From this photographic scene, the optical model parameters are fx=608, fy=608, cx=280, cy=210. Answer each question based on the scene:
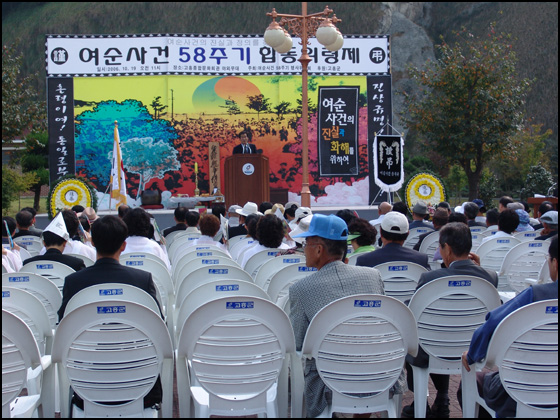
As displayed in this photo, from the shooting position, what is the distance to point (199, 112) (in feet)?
56.0

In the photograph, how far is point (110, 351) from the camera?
229 cm

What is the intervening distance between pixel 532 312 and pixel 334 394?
31.9 inches

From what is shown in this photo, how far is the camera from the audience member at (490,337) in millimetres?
2375

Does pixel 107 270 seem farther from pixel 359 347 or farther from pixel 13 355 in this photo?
pixel 359 347

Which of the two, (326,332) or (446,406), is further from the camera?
(446,406)

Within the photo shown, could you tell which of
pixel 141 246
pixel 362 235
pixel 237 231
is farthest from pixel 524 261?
pixel 237 231

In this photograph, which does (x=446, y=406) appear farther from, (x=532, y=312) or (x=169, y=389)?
(x=169, y=389)

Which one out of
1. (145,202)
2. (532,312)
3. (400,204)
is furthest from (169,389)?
(145,202)

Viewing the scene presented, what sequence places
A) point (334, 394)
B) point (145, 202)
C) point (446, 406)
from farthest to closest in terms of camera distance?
point (145, 202), point (446, 406), point (334, 394)

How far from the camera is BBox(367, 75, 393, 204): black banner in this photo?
1705cm

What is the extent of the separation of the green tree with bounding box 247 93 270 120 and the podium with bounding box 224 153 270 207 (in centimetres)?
287

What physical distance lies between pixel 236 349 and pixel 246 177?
1253cm

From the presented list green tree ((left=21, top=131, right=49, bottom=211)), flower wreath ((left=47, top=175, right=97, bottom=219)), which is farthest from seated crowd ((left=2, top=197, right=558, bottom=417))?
green tree ((left=21, top=131, right=49, bottom=211))

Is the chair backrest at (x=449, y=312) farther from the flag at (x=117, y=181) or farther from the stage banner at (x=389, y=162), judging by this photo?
the flag at (x=117, y=181)
